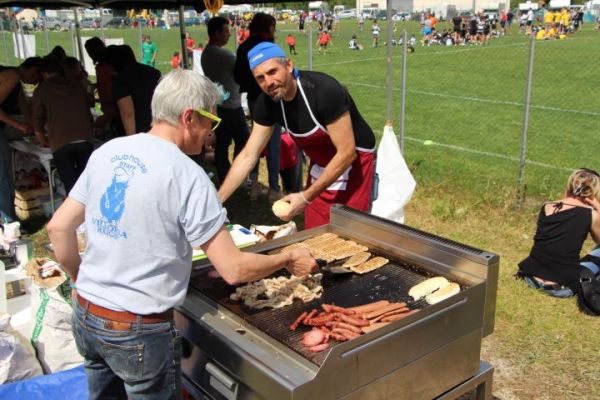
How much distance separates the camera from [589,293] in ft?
13.6

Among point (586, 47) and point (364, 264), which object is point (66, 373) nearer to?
point (364, 264)

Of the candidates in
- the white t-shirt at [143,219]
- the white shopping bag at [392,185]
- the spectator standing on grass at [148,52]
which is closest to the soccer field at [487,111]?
the spectator standing on grass at [148,52]

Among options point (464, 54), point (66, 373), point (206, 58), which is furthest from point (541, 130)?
point (464, 54)

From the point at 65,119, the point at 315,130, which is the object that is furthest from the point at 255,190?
the point at 315,130

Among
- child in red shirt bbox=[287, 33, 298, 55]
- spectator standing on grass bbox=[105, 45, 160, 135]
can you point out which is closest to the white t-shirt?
spectator standing on grass bbox=[105, 45, 160, 135]

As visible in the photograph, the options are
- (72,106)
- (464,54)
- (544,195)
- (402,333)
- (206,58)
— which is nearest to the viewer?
(402,333)

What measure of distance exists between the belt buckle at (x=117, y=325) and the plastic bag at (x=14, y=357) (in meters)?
1.44

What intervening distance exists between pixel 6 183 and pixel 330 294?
4.71 meters

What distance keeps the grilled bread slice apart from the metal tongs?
0.30 meters

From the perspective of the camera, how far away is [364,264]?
251 centimetres

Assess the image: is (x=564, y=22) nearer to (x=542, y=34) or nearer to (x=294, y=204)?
(x=542, y=34)

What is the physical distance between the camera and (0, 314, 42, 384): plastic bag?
118 inches

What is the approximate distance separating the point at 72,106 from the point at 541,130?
7661mm

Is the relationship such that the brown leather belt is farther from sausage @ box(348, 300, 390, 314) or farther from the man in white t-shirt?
sausage @ box(348, 300, 390, 314)
